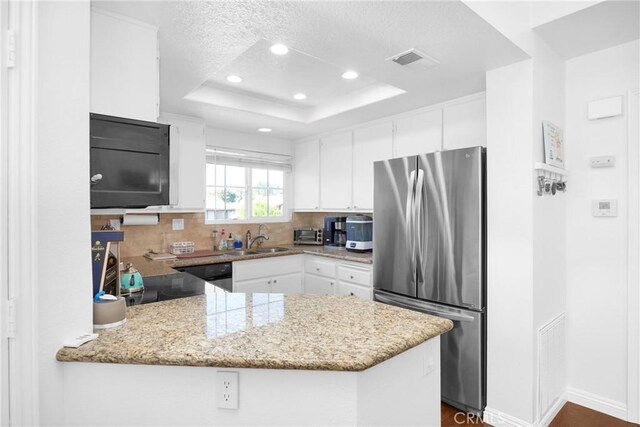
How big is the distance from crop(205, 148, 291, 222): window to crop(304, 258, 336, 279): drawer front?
882mm

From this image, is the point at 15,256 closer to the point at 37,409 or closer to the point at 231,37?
the point at 37,409

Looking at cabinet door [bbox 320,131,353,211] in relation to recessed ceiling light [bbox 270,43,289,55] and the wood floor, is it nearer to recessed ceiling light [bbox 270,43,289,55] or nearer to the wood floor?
recessed ceiling light [bbox 270,43,289,55]

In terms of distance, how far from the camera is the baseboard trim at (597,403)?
227 centimetres

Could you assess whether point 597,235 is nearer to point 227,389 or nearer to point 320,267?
point 320,267

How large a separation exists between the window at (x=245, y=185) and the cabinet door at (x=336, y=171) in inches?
25.3

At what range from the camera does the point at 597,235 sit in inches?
93.7

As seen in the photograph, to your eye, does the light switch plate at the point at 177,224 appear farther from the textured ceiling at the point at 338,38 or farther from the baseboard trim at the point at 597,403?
the baseboard trim at the point at 597,403

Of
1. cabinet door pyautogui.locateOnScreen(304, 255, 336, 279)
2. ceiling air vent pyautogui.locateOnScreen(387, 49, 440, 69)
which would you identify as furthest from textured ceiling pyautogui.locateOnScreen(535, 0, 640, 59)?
cabinet door pyautogui.locateOnScreen(304, 255, 336, 279)

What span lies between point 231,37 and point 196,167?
6.34 feet

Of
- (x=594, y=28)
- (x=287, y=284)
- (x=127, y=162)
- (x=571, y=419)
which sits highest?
(x=594, y=28)

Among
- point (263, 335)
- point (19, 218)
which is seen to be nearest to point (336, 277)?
point (263, 335)

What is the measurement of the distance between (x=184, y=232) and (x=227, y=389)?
306 cm

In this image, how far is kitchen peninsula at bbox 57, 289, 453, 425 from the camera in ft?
3.32

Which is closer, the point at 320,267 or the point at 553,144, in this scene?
the point at 553,144
